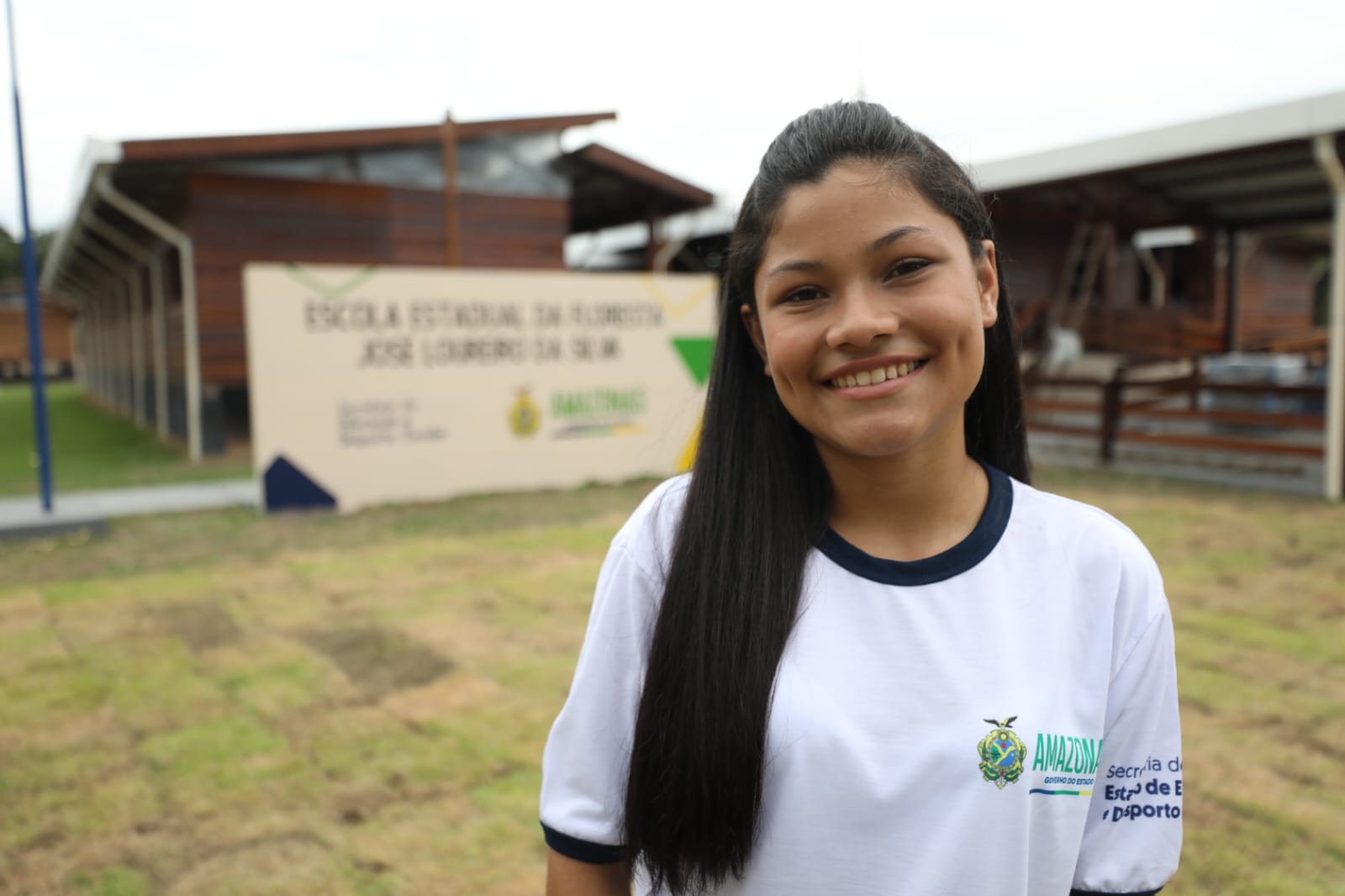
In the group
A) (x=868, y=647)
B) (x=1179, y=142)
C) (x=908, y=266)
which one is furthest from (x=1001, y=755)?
(x=1179, y=142)

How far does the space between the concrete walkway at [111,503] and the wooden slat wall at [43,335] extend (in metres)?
34.2

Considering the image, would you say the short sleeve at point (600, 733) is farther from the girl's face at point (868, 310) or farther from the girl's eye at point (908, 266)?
the girl's eye at point (908, 266)

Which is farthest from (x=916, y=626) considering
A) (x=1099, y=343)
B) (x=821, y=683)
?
(x=1099, y=343)

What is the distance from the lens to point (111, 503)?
30.2ft

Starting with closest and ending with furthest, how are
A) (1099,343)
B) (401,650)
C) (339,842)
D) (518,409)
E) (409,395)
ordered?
(339,842) < (401,650) < (409,395) < (518,409) < (1099,343)

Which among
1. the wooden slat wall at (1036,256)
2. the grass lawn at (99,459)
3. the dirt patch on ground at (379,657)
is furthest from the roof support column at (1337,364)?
the grass lawn at (99,459)

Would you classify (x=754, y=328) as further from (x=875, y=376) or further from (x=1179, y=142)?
(x=1179, y=142)

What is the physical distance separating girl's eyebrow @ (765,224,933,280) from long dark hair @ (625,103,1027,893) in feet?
0.19

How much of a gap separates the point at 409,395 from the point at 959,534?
851cm

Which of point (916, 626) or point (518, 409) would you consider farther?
point (518, 409)

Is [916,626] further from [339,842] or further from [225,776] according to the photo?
[225,776]

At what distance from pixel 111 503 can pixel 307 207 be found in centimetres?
508

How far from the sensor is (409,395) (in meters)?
9.34

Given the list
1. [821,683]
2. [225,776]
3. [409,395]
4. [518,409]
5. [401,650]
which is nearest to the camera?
[821,683]
